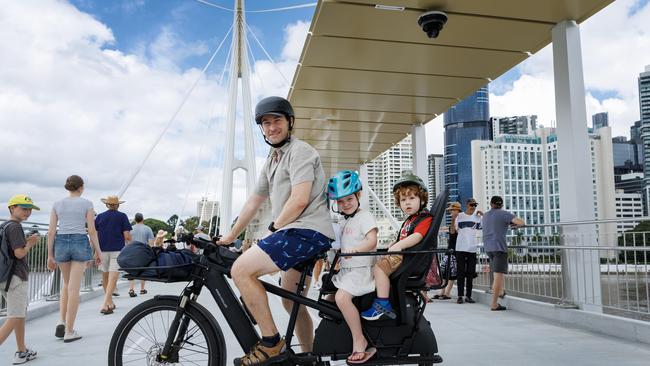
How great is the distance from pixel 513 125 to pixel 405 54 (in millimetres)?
192029

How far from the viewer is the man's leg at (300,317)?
11.2ft

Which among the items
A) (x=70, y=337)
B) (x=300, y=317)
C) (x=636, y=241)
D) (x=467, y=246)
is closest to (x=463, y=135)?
(x=467, y=246)

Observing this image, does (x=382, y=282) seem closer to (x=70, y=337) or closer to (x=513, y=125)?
(x=70, y=337)

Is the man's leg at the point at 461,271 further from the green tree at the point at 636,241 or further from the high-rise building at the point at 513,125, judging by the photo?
the high-rise building at the point at 513,125

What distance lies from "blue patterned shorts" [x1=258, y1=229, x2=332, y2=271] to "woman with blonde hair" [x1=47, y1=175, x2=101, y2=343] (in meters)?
3.18

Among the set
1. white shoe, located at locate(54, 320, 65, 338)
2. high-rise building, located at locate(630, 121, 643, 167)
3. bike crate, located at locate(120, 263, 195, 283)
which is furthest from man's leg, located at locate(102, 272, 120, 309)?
high-rise building, located at locate(630, 121, 643, 167)

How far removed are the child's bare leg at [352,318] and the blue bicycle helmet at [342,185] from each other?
0.62 meters

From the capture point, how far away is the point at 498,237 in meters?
7.47

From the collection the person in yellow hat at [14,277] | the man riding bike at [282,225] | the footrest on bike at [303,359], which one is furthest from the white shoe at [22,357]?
the footrest on bike at [303,359]

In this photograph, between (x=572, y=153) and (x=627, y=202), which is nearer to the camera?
(x=572, y=153)

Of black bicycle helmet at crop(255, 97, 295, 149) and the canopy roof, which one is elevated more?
the canopy roof

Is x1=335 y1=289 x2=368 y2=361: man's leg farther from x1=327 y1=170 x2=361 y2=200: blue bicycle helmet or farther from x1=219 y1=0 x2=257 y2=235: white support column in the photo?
x1=219 y1=0 x2=257 y2=235: white support column

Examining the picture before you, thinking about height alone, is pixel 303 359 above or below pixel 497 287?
below

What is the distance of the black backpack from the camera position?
14.4 ft
